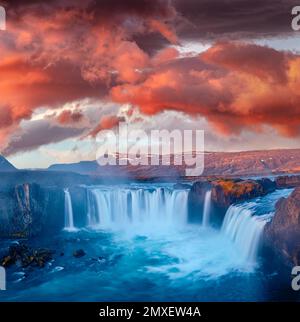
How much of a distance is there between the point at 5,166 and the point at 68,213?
279 centimetres

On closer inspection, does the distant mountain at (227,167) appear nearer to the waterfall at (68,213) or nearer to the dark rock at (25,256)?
the waterfall at (68,213)

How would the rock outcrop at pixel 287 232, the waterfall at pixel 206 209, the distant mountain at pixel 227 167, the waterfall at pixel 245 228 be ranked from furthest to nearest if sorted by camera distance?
the waterfall at pixel 206 209
the distant mountain at pixel 227 167
the waterfall at pixel 245 228
the rock outcrop at pixel 287 232

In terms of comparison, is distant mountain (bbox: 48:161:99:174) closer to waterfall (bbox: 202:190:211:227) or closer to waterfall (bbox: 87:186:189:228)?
waterfall (bbox: 87:186:189:228)

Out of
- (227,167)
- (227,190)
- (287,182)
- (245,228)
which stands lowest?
(245,228)

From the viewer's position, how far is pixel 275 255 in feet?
36.5

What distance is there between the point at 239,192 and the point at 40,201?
20.3 feet

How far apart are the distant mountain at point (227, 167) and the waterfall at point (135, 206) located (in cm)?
63

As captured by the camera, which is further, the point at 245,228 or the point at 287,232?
the point at 245,228

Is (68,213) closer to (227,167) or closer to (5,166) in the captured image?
(5,166)

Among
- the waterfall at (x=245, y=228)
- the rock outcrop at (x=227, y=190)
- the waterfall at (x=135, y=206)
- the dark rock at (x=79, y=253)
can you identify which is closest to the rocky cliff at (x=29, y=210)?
the waterfall at (x=135, y=206)

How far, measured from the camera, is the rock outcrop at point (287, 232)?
35.8 ft

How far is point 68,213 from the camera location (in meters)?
14.9

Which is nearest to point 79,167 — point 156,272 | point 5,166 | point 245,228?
point 5,166
